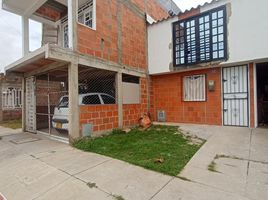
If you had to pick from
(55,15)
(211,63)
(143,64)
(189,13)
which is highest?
(55,15)

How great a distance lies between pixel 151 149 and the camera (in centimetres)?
479

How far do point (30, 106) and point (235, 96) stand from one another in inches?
357

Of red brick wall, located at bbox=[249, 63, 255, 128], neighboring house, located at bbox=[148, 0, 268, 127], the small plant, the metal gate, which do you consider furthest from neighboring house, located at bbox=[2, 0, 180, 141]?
red brick wall, located at bbox=[249, 63, 255, 128]

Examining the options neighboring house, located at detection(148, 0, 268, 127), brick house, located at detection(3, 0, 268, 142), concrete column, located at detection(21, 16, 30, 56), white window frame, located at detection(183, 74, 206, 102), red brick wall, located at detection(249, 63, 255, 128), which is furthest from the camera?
white window frame, located at detection(183, 74, 206, 102)

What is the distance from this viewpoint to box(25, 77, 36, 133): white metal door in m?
7.94

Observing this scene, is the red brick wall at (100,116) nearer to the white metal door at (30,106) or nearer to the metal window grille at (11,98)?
the white metal door at (30,106)

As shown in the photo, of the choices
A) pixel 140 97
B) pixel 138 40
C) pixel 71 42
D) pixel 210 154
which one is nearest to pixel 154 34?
pixel 138 40

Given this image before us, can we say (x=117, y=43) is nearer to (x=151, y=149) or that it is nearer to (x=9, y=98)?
(x=151, y=149)

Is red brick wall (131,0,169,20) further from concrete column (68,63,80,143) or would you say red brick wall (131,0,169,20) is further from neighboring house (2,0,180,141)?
concrete column (68,63,80,143)

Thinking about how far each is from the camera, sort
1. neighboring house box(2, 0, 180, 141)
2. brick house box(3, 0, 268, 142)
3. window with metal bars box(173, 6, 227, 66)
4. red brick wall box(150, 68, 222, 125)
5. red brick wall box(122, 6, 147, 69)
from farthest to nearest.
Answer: red brick wall box(122, 6, 147, 69), red brick wall box(150, 68, 222, 125), window with metal bars box(173, 6, 227, 66), brick house box(3, 0, 268, 142), neighboring house box(2, 0, 180, 141)

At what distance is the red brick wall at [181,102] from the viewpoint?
25.0 ft

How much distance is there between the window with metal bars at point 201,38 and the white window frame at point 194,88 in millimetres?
819

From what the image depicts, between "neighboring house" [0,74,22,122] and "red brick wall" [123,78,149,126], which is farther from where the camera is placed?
"neighboring house" [0,74,22,122]

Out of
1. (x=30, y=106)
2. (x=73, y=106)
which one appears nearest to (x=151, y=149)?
(x=73, y=106)
